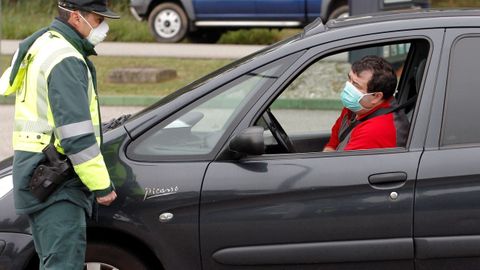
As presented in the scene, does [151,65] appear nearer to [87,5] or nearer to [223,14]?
[223,14]

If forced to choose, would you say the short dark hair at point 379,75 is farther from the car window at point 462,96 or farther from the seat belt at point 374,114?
the car window at point 462,96

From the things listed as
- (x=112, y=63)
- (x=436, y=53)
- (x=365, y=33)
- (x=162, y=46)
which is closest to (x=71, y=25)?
(x=365, y=33)

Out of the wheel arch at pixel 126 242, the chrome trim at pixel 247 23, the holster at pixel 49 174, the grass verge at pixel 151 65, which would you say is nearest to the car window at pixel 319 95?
the grass verge at pixel 151 65

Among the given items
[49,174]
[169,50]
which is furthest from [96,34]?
[169,50]

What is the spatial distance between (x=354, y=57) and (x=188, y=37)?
7.49 m

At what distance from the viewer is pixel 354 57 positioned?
11.3m

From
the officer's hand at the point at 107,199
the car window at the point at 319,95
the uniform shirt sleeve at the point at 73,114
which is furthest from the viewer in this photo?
the car window at the point at 319,95

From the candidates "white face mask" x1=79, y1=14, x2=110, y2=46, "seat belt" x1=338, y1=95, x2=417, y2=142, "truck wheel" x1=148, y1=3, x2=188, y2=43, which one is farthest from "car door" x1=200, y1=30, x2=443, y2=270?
"truck wheel" x1=148, y1=3, x2=188, y2=43

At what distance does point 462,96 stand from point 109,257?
1.77 metres

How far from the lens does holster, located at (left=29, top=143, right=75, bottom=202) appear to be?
3980mm

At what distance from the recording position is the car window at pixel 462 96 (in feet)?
14.4

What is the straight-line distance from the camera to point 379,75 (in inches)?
187

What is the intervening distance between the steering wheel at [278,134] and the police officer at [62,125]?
3.90ft

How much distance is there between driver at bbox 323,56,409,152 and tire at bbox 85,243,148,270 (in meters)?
1.13
